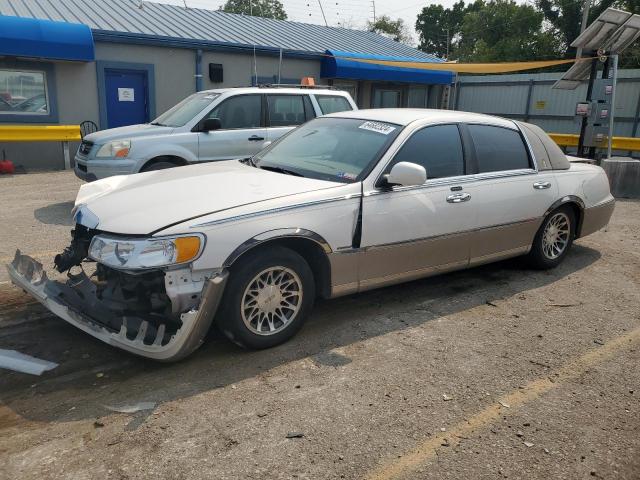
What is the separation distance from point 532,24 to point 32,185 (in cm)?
3675

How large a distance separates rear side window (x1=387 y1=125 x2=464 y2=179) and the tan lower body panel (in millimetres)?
2108

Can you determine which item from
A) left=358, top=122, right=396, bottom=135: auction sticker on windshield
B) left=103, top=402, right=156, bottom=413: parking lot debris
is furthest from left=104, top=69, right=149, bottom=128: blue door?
left=103, top=402, right=156, bottom=413: parking lot debris

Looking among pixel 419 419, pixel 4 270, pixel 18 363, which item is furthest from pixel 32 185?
pixel 419 419

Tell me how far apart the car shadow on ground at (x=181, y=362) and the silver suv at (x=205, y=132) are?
3.62 metres

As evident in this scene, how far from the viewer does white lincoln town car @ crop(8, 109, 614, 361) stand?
343 cm

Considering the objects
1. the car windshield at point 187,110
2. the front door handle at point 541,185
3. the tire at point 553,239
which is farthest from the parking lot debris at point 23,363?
the car windshield at point 187,110

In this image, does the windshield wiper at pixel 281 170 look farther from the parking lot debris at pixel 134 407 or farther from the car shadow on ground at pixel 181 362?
the parking lot debris at pixel 134 407

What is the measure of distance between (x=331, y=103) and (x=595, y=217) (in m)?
4.42

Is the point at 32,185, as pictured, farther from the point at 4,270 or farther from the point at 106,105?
the point at 4,270

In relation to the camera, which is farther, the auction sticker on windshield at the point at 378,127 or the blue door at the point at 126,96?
the blue door at the point at 126,96

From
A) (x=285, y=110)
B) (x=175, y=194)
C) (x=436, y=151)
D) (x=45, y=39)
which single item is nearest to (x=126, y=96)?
(x=45, y=39)

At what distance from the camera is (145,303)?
3.54 meters

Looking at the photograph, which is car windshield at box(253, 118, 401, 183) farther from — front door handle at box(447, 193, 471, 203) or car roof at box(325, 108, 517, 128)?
front door handle at box(447, 193, 471, 203)

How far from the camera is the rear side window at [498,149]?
5.09 meters
